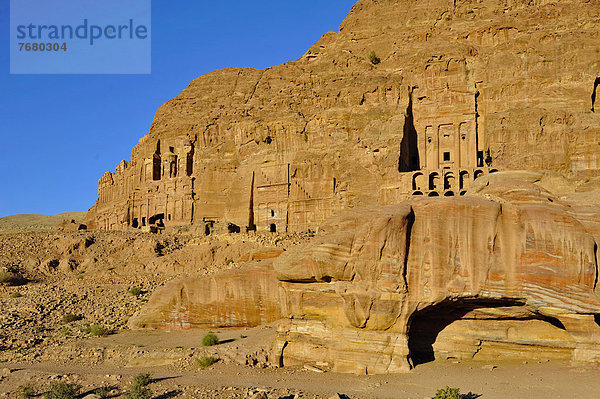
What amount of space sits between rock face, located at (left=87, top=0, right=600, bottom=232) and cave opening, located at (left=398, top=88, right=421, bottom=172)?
175 millimetres

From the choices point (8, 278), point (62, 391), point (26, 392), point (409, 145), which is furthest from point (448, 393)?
point (409, 145)

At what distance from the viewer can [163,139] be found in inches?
3246

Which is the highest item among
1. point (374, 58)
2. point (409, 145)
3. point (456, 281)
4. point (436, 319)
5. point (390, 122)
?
point (374, 58)

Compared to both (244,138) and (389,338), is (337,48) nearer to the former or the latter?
(244,138)

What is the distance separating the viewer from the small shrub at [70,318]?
29.3m

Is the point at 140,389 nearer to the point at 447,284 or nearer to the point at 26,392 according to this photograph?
the point at 26,392

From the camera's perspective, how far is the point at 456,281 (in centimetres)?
1723

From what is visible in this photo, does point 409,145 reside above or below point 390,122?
below

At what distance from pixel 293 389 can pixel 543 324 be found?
9.31 metres

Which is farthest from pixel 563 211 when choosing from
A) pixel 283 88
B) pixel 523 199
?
pixel 283 88

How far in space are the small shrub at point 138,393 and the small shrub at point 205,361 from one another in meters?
2.91

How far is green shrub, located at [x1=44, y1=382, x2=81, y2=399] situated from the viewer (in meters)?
16.7

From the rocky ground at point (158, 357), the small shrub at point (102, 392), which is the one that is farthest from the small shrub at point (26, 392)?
the small shrub at point (102, 392)

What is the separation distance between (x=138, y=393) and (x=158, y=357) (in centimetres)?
515
